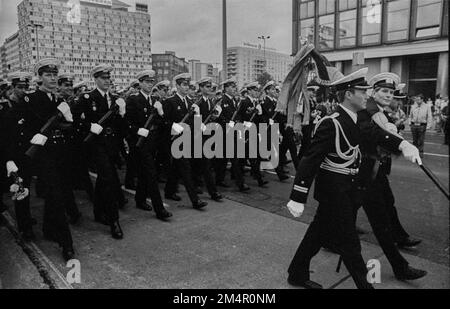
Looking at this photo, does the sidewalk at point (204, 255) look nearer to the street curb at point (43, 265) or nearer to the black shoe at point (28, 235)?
the street curb at point (43, 265)

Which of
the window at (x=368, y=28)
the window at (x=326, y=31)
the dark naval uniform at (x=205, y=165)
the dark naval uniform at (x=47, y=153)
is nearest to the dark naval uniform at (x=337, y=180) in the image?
the dark naval uniform at (x=47, y=153)

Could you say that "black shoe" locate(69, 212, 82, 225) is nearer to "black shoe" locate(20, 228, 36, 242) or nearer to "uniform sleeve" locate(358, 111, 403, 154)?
"black shoe" locate(20, 228, 36, 242)

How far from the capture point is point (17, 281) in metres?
3.53

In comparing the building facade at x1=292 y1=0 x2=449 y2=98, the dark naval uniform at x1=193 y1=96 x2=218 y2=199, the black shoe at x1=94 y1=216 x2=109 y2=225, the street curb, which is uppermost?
the building facade at x1=292 y1=0 x2=449 y2=98

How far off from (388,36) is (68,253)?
2759 centimetres

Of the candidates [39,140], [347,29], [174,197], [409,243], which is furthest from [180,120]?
[347,29]

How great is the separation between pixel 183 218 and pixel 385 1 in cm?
2605

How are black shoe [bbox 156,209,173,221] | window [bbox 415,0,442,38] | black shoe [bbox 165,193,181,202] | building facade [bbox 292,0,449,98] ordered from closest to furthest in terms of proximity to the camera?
black shoe [bbox 156,209,173,221] < black shoe [bbox 165,193,181,202] < window [bbox 415,0,442,38] < building facade [bbox 292,0,449,98]

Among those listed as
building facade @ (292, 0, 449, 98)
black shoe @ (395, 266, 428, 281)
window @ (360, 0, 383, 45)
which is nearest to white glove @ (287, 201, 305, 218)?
black shoe @ (395, 266, 428, 281)

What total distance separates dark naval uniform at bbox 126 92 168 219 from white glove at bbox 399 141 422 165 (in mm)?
3369

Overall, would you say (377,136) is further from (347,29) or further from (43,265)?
(347,29)

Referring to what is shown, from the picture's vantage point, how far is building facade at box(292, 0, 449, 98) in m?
22.9

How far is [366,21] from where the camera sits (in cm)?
2869

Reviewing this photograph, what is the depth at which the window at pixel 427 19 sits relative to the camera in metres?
20.3
